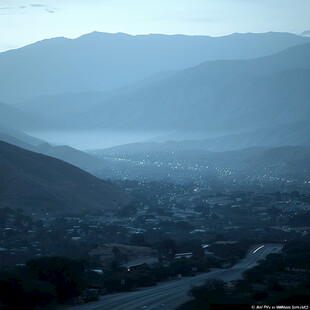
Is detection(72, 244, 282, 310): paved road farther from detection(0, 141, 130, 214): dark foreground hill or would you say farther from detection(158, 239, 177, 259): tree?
detection(0, 141, 130, 214): dark foreground hill

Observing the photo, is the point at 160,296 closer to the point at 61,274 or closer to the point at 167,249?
the point at 61,274

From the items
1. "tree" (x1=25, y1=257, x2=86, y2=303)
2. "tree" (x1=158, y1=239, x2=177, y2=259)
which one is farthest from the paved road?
"tree" (x1=158, y1=239, x2=177, y2=259)

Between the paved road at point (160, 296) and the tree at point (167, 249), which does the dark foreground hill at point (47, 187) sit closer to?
the tree at point (167, 249)

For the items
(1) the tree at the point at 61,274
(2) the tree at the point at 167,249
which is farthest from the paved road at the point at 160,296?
(2) the tree at the point at 167,249

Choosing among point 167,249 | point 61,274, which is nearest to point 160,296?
point 61,274

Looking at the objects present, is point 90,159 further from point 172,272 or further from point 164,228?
point 172,272
